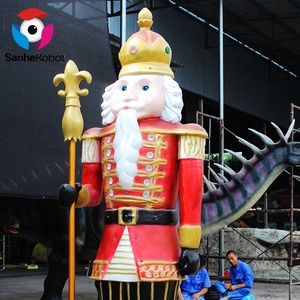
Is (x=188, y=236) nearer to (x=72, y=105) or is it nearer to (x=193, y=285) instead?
(x=72, y=105)

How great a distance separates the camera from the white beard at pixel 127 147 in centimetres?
399

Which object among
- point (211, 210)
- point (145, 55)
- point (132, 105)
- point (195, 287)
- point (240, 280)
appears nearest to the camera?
point (132, 105)

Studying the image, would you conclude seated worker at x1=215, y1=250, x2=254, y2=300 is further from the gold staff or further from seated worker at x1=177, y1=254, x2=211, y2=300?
the gold staff

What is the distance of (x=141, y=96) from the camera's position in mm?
4117

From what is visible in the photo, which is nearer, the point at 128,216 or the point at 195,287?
the point at 128,216

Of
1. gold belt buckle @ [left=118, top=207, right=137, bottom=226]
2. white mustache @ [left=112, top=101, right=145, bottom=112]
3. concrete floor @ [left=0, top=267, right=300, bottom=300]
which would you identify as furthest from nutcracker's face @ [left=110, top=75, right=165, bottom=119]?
concrete floor @ [left=0, top=267, right=300, bottom=300]

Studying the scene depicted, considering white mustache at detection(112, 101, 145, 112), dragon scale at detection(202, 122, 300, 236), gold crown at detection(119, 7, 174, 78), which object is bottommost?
dragon scale at detection(202, 122, 300, 236)

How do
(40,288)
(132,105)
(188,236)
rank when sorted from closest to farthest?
(188,236), (132,105), (40,288)

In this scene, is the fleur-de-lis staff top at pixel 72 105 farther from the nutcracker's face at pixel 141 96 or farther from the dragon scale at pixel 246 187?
the dragon scale at pixel 246 187

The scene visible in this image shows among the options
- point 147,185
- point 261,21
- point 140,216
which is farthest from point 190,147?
point 261,21

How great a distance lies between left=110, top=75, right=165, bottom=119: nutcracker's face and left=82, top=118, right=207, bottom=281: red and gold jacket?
0.08 m

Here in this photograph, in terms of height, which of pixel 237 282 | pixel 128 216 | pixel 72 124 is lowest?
pixel 237 282

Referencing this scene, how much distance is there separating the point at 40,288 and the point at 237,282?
14.2 feet

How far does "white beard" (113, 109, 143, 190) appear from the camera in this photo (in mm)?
3994
